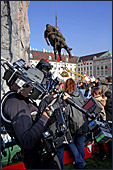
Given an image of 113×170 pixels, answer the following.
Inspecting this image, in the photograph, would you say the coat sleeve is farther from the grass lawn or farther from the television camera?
the grass lawn

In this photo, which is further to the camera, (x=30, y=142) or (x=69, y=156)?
(x=69, y=156)

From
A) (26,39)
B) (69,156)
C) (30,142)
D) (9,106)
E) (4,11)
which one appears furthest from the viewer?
(26,39)

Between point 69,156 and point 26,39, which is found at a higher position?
point 26,39

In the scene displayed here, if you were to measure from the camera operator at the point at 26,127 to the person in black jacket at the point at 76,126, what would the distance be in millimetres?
1387

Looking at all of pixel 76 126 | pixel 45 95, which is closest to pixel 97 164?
pixel 76 126

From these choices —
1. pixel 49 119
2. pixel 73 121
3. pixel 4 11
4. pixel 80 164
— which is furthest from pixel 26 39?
pixel 49 119

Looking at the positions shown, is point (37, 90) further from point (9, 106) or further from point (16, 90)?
point (9, 106)

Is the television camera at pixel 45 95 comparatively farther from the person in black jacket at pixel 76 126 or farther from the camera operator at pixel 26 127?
the person in black jacket at pixel 76 126

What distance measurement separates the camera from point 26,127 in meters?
1.19

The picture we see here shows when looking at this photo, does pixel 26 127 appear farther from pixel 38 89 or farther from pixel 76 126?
pixel 76 126

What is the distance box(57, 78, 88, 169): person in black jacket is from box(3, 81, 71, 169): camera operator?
139 centimetres

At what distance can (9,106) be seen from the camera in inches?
50.4

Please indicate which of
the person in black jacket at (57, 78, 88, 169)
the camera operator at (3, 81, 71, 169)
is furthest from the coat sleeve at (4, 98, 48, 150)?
the person in black jacket at (57, 78, 88, 169)

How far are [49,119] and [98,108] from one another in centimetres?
63
